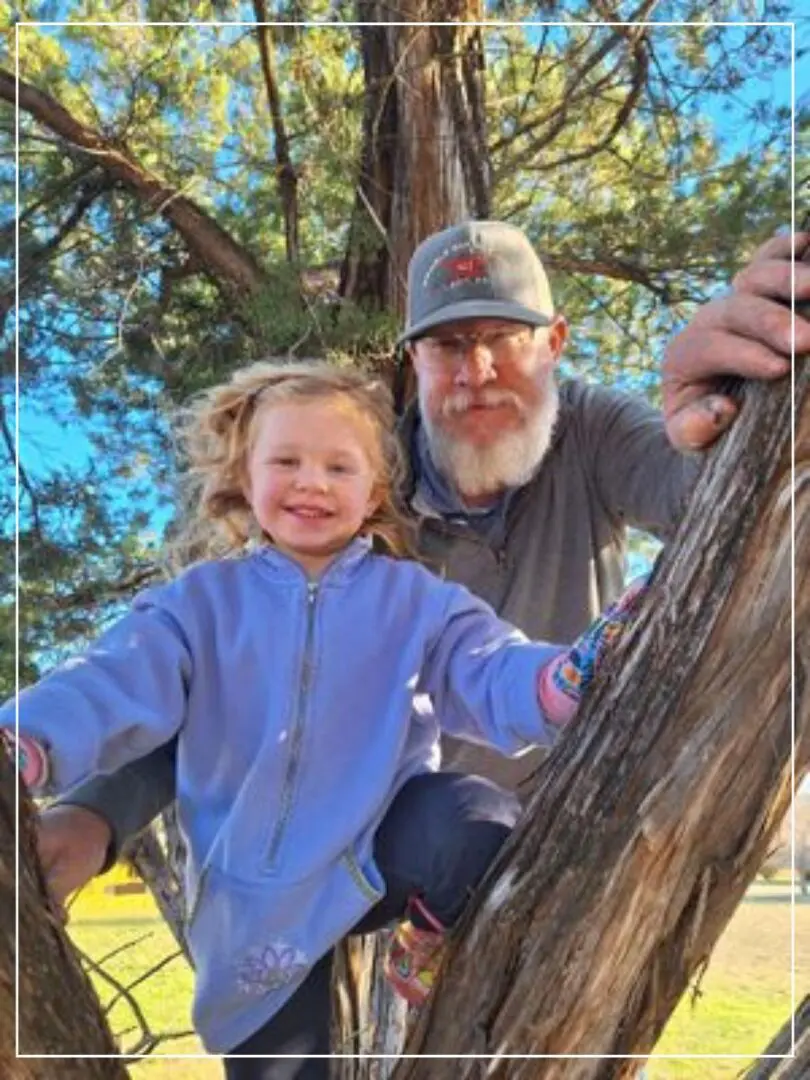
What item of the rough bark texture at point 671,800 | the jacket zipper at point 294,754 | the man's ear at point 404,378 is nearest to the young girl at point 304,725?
the jacket zipper at point 294,754

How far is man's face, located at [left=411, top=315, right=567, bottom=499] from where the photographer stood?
1.37 metres

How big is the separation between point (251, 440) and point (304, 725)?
252 millimetres

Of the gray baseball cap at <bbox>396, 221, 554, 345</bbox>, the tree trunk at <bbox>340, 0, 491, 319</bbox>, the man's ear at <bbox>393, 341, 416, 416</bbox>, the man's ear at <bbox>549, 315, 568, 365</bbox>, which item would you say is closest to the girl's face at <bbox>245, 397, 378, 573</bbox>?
the gray baseball cap at <bbox>396, 221, 554, 345</bbox>

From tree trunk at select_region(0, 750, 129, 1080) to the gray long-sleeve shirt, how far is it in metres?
0.62

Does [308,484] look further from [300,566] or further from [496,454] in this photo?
[496,454]

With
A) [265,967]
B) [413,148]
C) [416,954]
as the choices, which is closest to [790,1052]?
[416,954]

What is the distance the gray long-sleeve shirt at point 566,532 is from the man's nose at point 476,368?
0.27 feet

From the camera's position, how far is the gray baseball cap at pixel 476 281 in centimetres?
139

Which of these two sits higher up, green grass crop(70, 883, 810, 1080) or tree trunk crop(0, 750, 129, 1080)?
tree trunk crop(0, 750, 129, 1080)

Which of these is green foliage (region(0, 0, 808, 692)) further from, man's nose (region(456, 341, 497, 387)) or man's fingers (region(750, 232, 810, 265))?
man's fingers (region(750, 232, 810, 265))

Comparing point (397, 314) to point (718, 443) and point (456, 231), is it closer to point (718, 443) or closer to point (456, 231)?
point (456, 231)

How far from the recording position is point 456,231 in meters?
1.49

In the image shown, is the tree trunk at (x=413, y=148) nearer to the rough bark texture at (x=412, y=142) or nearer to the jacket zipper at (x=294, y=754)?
the rough bark texture at (x=412, y=142)

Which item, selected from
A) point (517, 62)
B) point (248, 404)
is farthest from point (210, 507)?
point (517, 62)
